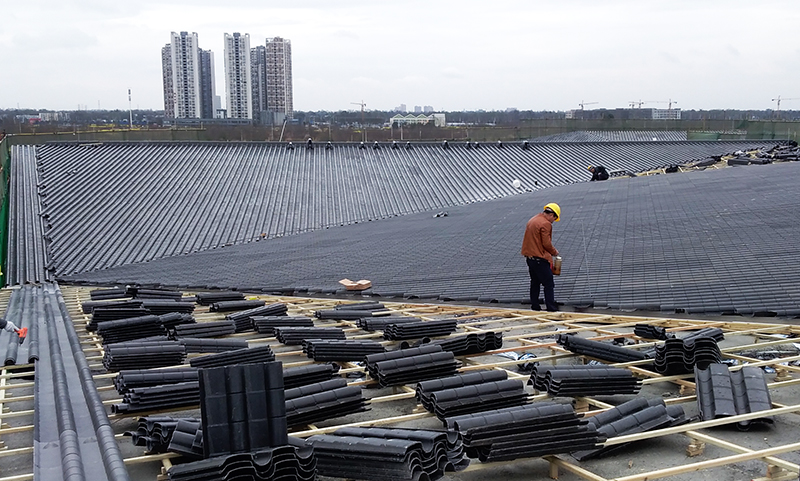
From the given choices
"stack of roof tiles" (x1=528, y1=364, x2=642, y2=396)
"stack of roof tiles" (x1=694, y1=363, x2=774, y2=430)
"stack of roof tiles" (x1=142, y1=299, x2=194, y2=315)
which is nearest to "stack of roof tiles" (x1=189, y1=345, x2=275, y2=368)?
"stack of roof tiles" (x1=528, y1=364, x2=642, y2=396)

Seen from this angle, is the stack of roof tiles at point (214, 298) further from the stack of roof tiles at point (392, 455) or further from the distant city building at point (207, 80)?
the distant city building at point (207, 80)

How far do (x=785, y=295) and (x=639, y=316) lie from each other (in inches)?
78.9

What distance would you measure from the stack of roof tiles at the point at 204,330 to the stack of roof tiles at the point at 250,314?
0.84ft

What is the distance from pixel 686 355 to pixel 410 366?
299 centimetres

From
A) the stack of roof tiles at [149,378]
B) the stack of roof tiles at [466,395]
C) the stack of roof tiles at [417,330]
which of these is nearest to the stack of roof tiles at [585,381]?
the stack of roof tiles at [466,395]

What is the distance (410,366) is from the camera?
8.33m

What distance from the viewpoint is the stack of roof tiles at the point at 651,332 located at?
32.7ft

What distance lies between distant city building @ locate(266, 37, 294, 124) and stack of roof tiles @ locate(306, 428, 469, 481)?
146 meters

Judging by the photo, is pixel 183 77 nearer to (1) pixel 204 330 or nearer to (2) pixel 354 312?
(2) pixel 354 312

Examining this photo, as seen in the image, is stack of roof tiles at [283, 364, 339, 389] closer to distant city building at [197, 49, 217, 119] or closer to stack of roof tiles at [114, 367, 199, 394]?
stack of roof tiles at [114, 367, 199, 394]

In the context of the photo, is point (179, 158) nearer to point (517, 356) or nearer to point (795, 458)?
point (517, 356)

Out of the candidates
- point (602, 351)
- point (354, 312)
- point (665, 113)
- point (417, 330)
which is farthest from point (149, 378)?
point (665, 113)

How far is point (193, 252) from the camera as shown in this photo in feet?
74.2

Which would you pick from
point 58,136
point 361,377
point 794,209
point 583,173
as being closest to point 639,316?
point 361,377
